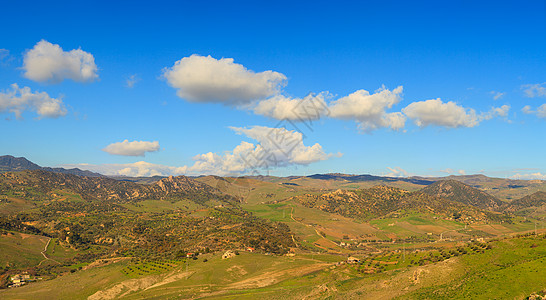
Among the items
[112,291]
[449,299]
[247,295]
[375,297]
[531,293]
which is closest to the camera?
[531,293]

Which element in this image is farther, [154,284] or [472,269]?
[154,284]

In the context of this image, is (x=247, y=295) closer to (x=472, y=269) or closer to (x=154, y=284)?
(x=154, y=284)

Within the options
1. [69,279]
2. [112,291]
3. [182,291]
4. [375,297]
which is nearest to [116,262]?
[69,279]

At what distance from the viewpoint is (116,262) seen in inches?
7013

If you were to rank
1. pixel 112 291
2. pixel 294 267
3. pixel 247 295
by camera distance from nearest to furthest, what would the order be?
pixel 247 295 → pixel 112 291 → pixel 294 267

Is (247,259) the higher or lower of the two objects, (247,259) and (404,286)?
the lower

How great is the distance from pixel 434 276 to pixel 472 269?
9.31 m

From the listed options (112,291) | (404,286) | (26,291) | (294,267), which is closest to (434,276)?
(404,286)

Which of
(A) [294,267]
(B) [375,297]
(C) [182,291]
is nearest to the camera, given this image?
(B) [375,297]

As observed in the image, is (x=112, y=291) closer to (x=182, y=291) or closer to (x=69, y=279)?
(x=182, y=291)

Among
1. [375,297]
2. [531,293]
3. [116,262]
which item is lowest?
[116,262]

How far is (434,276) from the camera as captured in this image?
75.2 meters

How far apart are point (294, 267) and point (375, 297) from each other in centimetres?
7170

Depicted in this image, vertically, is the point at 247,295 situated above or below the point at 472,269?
below
